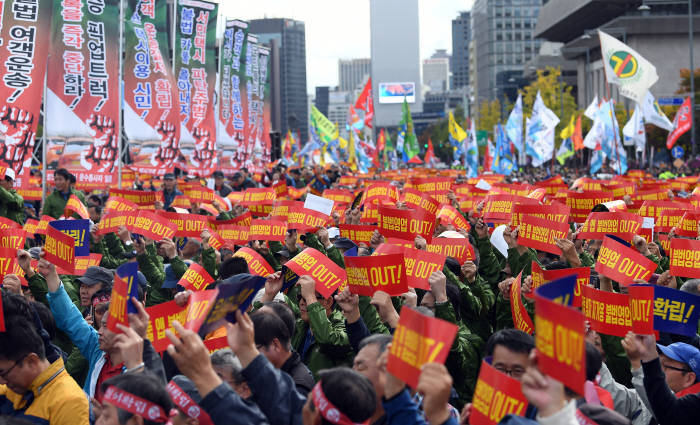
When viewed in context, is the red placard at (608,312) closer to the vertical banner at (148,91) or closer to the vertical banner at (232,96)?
the vertical banner at (148,91)

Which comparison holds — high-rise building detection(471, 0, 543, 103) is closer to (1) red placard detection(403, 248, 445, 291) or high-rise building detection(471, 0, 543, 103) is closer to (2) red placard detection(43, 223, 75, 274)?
(2) red placard detection(43, 223, 75, 274)

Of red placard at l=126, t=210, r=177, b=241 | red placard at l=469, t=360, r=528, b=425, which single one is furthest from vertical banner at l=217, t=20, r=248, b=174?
red placard at l=469, t=360, r=528, b=425

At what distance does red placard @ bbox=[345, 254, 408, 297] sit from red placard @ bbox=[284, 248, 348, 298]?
1.75 ft

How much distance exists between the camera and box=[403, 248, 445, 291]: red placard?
18.0 feet

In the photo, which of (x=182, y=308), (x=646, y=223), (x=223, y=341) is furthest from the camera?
(x=646, y=223)

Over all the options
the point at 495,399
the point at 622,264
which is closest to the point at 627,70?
the point at 622,264

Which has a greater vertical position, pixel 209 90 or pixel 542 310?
pixel 209 90

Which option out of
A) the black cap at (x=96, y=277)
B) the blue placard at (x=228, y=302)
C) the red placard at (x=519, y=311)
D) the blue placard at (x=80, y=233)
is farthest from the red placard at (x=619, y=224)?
the blue placard at (x=228, y=302)

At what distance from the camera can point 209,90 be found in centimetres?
2022

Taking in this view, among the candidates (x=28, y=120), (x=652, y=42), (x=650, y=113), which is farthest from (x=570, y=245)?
(x=652, y=42)

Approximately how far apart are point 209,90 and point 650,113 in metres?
14.2

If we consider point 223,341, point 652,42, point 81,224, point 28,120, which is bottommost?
point 223,341

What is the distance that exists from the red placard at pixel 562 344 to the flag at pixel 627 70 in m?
16.8

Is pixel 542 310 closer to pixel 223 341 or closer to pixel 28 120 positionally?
pixel 223 341
